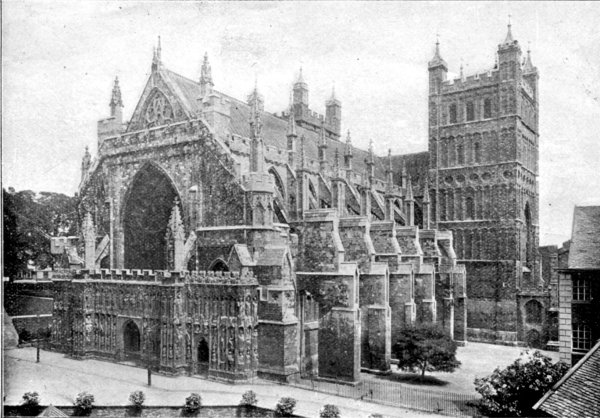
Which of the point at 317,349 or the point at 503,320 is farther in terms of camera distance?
the point at 503,320

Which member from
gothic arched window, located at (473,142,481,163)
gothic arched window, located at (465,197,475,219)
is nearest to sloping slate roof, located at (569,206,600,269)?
gothic arched window, located at (465,197,475,219)

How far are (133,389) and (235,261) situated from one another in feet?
23.4

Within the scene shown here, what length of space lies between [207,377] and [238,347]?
2.19 metres

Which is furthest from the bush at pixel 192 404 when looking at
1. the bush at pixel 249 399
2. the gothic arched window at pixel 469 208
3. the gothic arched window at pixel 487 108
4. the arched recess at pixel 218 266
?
the gothic arched window at pixel 487 108

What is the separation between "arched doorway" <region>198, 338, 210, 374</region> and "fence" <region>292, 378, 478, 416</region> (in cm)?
435

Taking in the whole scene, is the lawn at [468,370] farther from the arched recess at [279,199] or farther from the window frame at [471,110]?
the window frame at [471,110]

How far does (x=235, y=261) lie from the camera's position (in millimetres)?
26047

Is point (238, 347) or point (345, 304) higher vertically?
point (345, 304)

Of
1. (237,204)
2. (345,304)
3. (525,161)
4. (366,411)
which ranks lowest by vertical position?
(366,411)

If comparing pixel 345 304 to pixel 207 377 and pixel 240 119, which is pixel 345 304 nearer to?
pixel 207 377

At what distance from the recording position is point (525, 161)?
46.6 meters

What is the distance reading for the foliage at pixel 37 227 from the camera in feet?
89.8

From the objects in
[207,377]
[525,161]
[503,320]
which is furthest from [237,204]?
[525,161]

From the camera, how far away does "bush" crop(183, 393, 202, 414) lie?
20797 mm
